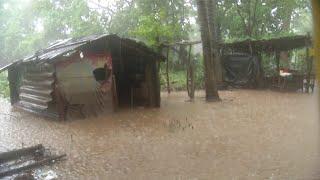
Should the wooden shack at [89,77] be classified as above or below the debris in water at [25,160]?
above

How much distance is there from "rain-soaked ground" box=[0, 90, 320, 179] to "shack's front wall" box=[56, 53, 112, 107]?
0.99 meters

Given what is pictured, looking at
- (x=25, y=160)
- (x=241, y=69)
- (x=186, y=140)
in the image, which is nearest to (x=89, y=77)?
(x=186, y=140)

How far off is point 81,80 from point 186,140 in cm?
602

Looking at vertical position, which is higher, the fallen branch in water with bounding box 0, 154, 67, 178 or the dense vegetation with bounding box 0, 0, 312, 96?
the dense vegetation with bounding box 0, 0, 312, 96

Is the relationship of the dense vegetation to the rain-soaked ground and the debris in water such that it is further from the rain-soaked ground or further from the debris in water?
the debris in water

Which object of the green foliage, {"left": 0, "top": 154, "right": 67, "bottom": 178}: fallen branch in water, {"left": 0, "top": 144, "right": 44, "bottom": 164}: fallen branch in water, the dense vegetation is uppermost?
the dense vegetation

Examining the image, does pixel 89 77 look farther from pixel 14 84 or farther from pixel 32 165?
pixel 32 165

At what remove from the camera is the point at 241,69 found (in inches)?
870

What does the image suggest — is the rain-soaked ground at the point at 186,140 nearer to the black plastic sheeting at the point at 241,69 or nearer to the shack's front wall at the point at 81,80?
the shack's front wall at the point at 81,80

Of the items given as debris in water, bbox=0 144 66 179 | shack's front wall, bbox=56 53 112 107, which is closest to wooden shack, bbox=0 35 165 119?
shack's front wall, bbox=56 53 112 107

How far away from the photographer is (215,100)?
54.5ft

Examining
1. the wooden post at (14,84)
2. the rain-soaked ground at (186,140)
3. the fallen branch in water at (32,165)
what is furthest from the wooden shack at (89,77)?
the fallen branch in water at (32,165)

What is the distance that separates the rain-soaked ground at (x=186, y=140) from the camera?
6.98 meters

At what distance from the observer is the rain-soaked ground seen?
698 cm
